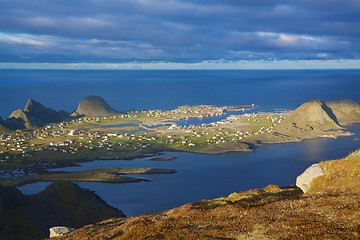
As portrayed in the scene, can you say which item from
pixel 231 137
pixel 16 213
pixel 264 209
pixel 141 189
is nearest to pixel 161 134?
pixel 231 137

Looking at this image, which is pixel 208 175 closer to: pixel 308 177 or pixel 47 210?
pixel 47 210

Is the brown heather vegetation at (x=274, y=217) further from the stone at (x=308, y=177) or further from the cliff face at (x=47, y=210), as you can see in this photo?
the cliff face at (x=47, y=210)

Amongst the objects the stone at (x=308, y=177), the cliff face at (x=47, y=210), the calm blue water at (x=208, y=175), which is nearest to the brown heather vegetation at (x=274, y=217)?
the stone at (x=308, y=177)

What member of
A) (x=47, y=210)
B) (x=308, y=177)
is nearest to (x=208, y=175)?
(x=47, y=210)

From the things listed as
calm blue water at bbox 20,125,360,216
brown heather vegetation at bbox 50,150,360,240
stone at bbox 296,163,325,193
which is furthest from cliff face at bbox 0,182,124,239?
stone at bbox 296,163,325,193

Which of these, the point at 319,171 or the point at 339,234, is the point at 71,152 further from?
the point at 339,234

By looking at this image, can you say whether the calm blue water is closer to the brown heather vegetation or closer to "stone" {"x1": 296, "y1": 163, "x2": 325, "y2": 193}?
the brown heather vegetation
